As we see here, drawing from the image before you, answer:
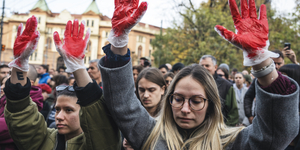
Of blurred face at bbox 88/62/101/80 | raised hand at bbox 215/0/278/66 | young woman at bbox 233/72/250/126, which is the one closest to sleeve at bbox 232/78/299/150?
raised hand at bbox 215/0/278/66

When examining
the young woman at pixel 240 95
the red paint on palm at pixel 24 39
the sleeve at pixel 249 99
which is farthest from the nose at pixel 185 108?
the young woman at pixel 240 95

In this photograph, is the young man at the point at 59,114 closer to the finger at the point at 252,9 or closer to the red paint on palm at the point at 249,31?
the red paint on palm at the point at 249,31

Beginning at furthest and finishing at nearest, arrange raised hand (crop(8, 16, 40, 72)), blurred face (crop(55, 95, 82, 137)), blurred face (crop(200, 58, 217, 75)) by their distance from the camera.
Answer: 1. blurred face (crop(200, 58, 217, 75))
2. blurred face (crop(55, 95, 82, 137))
3. raised hand (crop(8, 16, 40, 72))

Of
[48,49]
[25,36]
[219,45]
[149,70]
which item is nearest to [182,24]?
[219,45]

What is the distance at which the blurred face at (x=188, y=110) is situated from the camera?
5.39ft

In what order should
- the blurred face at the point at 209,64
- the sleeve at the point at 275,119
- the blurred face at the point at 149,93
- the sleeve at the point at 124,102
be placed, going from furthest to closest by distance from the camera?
the blurred face at the point at 209,64, the blurred face at the point at 149,93, the sleeve at the point at 124,102, the sleeve at the point at 275,119

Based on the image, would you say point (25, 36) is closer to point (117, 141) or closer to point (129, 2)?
point (129, 2)

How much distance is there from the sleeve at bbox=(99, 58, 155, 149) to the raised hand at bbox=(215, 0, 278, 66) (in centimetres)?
68

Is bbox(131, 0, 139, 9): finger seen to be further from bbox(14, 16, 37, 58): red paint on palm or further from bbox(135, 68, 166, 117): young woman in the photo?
bbox(135, 68, 166, 117): young woman

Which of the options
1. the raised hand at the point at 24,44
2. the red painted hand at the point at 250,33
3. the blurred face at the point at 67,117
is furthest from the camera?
the blurred face at the point at 67,117

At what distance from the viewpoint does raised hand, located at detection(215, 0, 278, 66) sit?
133 cm

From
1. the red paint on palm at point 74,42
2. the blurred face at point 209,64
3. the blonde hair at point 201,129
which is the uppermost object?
the red paint on palm at point 74,42

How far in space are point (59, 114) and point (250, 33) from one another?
1902 millimetres

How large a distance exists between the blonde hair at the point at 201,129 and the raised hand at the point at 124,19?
0.59 metres
